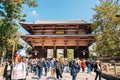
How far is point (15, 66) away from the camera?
8914mm

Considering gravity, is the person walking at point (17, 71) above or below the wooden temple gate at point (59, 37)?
below

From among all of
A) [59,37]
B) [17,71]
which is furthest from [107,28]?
[17,71]

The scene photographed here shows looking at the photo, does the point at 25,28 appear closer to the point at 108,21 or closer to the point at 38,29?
the point at 38,29

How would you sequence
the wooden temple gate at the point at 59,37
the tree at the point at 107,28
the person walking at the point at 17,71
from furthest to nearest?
the wooden temple gate at the point at 59,37
the tree at the point at 107,28
the person walking at the point at 17,71

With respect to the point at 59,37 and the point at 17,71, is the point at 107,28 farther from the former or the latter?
the point at 17,71

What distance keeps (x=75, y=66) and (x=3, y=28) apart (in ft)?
71.3

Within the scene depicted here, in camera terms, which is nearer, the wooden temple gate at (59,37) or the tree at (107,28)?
the tree at (107,28)

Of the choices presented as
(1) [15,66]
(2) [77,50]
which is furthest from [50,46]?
(1) [15,66]

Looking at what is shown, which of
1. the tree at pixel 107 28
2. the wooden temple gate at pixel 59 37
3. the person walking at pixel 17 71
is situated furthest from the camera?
the wooden temple gate at pixel 59 37

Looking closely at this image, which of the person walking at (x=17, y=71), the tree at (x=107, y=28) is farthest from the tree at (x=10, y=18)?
the person walking at (x=17, y=71)

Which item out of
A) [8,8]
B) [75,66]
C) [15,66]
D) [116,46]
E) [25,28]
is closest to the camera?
[15,66]

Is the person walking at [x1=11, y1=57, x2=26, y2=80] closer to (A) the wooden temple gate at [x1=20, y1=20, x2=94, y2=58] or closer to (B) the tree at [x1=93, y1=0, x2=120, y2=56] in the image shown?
(B) the tree at [x1=93, y1=0, x2=120, y2=56]

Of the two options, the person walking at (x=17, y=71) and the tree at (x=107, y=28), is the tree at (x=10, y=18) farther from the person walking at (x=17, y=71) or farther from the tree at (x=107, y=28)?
Result: the person walking at (x=17, y=71)

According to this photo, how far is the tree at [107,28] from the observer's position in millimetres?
31438
